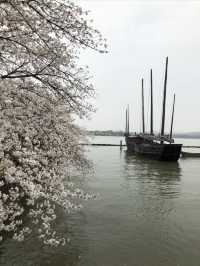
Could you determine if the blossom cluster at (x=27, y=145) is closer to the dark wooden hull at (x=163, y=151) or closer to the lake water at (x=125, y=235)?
the lake water at (x=125, y=235)

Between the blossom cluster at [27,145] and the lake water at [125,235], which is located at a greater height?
the blossom cluster at [27,145]

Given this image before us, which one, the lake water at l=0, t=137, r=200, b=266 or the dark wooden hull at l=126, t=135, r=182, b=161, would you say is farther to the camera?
the dark wooden hull at l=126, t=135, r=182, b=161

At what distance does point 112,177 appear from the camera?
27.6 meters

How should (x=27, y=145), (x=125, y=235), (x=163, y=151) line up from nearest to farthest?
(x=27, y=145) < (x=125, y=235) < (x=163, y=151)

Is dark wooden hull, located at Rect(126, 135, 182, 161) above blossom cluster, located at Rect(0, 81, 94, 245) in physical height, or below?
below

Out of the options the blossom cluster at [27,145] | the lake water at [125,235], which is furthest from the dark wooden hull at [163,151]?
the blossom cluster at [27,145]

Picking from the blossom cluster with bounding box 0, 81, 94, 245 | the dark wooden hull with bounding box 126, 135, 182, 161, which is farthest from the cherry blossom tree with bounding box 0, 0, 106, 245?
the dark wooden hull with bounding box 126, 135, 182, 161

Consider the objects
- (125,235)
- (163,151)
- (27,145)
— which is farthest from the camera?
(163,151)

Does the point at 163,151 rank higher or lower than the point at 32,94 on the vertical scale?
lower

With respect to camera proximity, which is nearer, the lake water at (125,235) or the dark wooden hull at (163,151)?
the lake water at (125,235)

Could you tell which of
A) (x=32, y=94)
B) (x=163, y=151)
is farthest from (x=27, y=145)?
(x=163, y=151)

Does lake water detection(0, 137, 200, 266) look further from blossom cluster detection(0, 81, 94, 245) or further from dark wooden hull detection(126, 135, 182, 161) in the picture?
dark wooden hull detection(126, 135, 182, 161)

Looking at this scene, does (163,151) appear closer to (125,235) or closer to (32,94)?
(125,235)

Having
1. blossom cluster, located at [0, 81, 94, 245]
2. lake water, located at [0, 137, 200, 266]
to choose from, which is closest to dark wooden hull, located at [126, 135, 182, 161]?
lake water, located at [0, 137, 200, 266]
